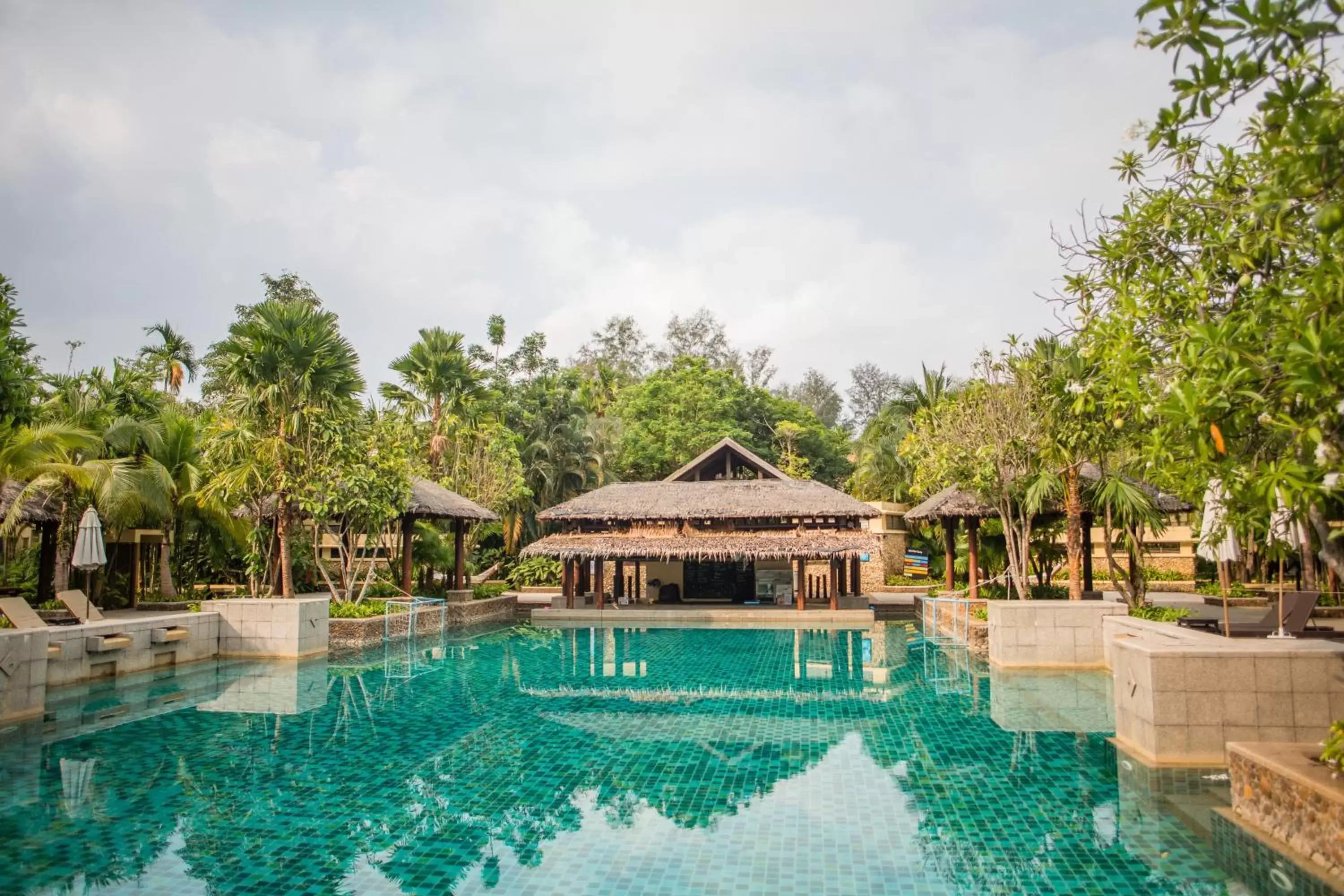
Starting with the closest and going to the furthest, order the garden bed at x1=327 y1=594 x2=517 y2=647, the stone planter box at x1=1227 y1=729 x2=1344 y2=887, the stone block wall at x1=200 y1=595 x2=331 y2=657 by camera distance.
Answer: the stone planter box at x1=1227 y1=729 x2=1344 y2=887 → the stone block wall at x1=200 y1=595 x2=331 y2=657 → the garden bed at x1=327 y1=594 x2=517 y2=647

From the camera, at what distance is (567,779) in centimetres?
722

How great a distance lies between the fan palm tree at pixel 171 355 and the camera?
105ft

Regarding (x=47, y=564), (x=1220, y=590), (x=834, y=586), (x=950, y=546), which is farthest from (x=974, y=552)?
(x=47, y=564)

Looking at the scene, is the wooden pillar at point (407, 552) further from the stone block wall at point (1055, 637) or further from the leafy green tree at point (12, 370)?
the stone block wall at point (1055, 637)

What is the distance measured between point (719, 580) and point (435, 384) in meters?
10.5

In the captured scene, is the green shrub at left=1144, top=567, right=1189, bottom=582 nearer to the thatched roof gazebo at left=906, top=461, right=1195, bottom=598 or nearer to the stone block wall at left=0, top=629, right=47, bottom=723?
the thatched roof gazebo at left=906, top=461, right=1195, bottom=598

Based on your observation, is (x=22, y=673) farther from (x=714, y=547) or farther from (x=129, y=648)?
(x=714, y=547)

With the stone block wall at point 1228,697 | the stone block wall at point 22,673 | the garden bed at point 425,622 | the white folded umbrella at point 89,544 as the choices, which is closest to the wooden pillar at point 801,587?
the garden bed at point 425,622

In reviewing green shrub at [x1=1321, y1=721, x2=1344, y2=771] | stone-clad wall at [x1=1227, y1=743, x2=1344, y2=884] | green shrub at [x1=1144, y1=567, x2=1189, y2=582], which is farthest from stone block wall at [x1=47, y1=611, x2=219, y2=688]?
green shrub at [x1=1144, y1=567, x2=1189, y2=582]

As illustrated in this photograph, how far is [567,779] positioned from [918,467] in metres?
12.5

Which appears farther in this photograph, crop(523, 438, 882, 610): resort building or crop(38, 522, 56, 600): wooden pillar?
crop(523, 438, 882, 610): resort building

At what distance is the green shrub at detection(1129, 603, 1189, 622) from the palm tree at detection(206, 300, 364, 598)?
14.1 m

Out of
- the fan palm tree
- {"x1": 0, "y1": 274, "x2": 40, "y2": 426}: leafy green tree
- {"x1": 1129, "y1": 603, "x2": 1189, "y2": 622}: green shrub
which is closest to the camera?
{"x1": 0, "y1": 274, "x2": 40, "y2": 426}: leafy green tree

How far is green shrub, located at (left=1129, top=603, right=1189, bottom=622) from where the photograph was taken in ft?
43.2
